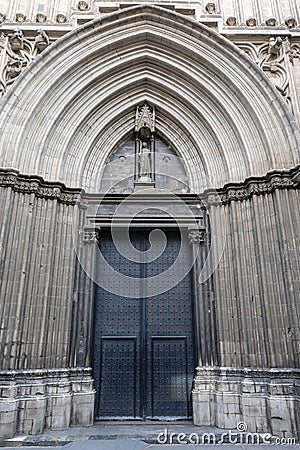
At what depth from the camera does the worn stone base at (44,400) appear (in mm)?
6073

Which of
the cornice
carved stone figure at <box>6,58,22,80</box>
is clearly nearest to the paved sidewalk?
the cornice

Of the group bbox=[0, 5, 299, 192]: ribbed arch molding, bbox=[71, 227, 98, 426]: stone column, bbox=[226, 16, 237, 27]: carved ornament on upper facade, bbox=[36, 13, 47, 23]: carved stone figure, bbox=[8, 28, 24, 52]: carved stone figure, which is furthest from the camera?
bbox=[226, 16, 237, 27]: carved ornament on upper facade

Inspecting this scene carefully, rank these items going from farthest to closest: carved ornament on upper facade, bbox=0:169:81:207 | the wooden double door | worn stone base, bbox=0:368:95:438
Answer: the wooden double door, carved ornament on upper facade, bbox=0:169:81:207, worn stone base, bbox=0:368:95:438

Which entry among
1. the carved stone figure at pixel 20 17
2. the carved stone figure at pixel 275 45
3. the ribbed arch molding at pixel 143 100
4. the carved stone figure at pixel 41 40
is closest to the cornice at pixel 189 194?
the ribbed arch molding at pixel 143 100

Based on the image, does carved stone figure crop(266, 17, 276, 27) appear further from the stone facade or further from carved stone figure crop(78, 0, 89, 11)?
carved stone figure crop(78, 0, 89, 11)

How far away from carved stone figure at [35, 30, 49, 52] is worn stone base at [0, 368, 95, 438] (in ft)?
22.6

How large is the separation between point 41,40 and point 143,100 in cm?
268

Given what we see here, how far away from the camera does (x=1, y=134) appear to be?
741cm

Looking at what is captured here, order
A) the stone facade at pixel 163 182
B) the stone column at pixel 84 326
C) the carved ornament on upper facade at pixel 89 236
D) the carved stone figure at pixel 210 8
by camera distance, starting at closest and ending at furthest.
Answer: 1. the stone facade at pixel 163 182
2. the stone column at pixel 84 326
3. the carved ornament on upper facade at pixel 89 236
4. the carved stone figure at pixel 210 8

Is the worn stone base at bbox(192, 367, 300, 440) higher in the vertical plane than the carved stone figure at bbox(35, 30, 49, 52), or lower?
lower

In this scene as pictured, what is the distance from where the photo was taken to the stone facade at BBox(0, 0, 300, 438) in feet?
21.6

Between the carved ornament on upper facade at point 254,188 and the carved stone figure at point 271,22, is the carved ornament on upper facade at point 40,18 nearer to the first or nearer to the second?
the carved stone figure at point 271,22

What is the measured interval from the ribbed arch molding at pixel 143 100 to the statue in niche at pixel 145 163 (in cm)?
60

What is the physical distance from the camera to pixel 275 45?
27.1ft
